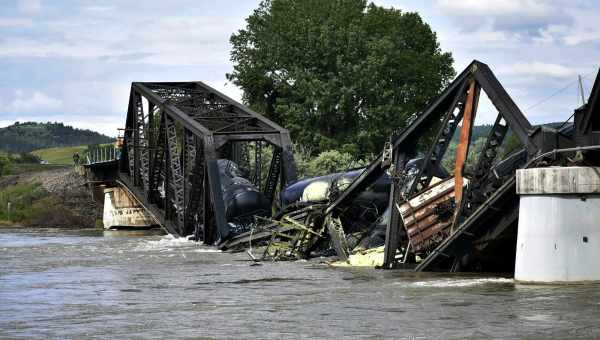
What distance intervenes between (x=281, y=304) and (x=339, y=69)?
55.5 m

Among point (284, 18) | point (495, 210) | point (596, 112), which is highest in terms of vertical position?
point (284, 18)

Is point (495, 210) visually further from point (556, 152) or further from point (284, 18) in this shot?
point (284, 18)

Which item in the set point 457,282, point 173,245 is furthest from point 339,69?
point 457,282

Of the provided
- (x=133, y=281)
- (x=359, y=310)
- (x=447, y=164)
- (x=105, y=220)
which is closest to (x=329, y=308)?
(x=359, y=310)

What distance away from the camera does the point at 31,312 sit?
2394 centimetres

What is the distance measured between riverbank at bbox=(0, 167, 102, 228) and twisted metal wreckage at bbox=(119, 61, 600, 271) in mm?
23025

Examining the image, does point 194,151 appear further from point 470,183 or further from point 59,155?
point 59,155

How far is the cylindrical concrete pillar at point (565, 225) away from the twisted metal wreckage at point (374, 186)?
3.78 feet

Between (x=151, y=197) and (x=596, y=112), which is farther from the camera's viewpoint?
(x=151, y=197)

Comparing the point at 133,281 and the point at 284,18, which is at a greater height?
the point at 284,18

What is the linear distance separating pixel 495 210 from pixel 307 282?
17.1ft

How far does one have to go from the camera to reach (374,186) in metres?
38.9

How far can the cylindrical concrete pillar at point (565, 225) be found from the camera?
25219 mm

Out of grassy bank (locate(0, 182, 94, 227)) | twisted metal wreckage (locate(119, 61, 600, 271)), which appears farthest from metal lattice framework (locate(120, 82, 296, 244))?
grassy bank (locate(0, 182, 94, 227))
